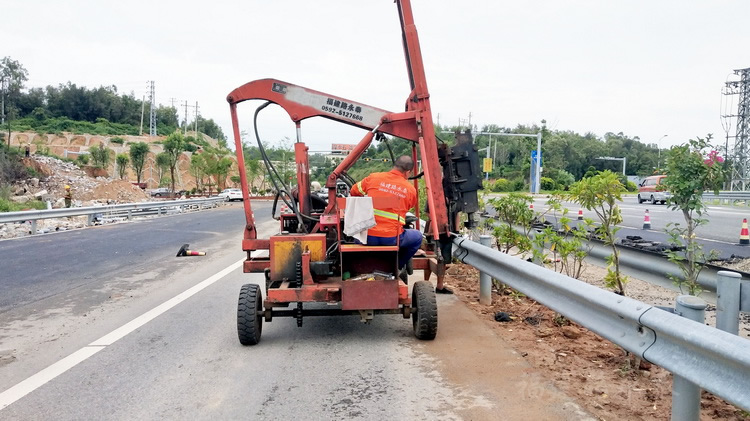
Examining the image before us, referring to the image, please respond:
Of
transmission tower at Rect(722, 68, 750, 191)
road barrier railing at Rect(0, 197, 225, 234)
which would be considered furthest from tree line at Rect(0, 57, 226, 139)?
transmission tower at Rect(722, 68, 750, 191)

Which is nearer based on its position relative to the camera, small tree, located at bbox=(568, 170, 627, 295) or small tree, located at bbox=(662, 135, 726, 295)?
small tree, located at bbox=(662, 135, 726, 295)

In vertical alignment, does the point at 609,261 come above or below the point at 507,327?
above

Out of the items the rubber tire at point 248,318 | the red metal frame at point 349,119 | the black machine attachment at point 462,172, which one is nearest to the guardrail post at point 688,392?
the red metal frame at point 349,119

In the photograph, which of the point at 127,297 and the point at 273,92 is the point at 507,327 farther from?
the point at 127,297

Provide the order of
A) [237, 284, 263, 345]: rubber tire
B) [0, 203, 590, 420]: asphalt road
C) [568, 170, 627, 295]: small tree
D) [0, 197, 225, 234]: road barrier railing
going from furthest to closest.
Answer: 1. [0, 197, 225, 234]: road barrier railing
2. [568, 170, 627, 295]: small tree
3. [237, 284, 263, 345]: rubber tire
4. [0, 203, 590, 420]: asphalt road

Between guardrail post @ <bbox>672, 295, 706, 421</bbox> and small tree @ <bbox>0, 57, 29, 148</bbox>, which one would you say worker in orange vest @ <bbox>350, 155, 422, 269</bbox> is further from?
small tree @ <bbox>0, 57, 29, 148</bbox>

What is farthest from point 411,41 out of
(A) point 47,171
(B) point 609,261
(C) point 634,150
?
(C) point 634,150

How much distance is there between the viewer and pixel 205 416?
4.33 meters

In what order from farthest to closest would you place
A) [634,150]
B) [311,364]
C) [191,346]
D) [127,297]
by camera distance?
[634,150], [127,297], [191,346], [311,364]

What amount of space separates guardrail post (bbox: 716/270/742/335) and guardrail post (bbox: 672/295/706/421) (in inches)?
24.7

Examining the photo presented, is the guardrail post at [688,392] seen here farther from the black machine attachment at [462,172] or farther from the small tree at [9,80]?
the small tree at [9,80]

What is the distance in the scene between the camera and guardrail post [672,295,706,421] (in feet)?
11.5

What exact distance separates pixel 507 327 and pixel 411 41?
3.61m

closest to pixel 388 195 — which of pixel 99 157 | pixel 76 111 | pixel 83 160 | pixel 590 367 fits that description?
pixel 590 367
